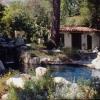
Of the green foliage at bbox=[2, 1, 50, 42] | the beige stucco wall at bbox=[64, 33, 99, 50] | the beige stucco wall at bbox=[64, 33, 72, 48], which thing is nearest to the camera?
the beige stucco wall at bbox=[64, 33, 99, 50]

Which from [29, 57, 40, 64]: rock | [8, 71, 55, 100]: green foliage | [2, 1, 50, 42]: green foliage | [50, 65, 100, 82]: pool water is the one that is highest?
[8, 71, 55, 100]: green foliage

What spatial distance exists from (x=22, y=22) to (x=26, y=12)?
3.22 m

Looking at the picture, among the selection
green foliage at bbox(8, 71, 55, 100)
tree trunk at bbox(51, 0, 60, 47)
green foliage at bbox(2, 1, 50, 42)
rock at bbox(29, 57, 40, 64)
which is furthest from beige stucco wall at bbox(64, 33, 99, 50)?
green foliage at bbox(8, 71, 55, 100)

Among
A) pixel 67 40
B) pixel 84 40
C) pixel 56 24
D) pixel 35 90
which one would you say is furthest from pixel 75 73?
pixel 67 40

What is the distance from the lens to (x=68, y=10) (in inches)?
1682

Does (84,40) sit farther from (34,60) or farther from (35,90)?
(35,90)

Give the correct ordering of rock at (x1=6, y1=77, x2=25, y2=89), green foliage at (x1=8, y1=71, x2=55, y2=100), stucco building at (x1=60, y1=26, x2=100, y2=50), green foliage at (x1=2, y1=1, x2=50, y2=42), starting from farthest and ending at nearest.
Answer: green foliage at (x1=2, y1=1, x2=50, y2=42)
stucco building at (x1=60, y1=26, x2=100, y2=50)
rock at (x1=6, y1=77, x2=25, y2=89)
green foliage at (x1=8, y1=71, x2=55, y2=100)

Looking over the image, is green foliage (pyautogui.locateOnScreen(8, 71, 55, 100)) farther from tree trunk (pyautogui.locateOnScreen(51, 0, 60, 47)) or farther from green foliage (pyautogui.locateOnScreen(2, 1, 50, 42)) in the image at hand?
green foliage (pyautogui.locateOnScreen(2, 1, 50, 42))

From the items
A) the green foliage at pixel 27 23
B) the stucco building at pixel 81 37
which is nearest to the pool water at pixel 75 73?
the stucco building at pixel 81 37

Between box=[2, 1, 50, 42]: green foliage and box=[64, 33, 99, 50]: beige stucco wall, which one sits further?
box=[2, 1, 50, 42]: green foliage

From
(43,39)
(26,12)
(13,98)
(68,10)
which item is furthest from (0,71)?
(68,10)

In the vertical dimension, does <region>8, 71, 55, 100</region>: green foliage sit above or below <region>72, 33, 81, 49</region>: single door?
above

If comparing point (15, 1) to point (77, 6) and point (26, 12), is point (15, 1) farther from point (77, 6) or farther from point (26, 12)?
point (77, 6)

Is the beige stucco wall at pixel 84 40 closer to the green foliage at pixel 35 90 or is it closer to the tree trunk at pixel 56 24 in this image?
the tree trunk at pixel 56 24
